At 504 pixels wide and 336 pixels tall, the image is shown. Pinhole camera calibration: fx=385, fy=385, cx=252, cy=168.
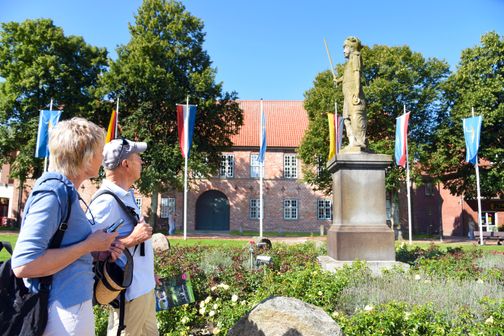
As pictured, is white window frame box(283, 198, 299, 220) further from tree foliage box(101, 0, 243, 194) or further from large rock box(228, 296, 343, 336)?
large rock box(228, 296, 343, 336)

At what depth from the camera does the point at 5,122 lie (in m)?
25.0

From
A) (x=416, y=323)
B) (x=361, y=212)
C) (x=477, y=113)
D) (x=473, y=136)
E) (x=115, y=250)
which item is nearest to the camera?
(x=115, y=250)

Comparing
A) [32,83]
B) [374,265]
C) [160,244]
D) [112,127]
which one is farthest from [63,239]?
[32,83]

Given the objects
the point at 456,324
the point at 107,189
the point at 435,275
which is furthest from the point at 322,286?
the point at 107,189

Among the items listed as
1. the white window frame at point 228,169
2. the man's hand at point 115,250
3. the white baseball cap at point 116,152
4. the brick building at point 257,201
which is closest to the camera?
the man's hand at point 115,250

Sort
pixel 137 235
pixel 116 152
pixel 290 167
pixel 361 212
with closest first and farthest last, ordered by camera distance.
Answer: pixel 137 235
pixel 116 152
pixel 361 212
pixel 290 167

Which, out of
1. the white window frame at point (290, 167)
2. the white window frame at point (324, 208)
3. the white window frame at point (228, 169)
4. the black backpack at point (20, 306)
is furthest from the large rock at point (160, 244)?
the white window frame at point (324, 208)

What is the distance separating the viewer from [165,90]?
23.5 m

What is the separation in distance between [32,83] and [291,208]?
73.6 feet

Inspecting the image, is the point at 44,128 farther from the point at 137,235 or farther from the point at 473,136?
the point at 473,136

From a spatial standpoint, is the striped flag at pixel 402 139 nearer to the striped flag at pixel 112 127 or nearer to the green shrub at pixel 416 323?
the striped flag at pixel 112 127

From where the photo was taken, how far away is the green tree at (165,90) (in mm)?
23250

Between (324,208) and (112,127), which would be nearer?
(112,127)

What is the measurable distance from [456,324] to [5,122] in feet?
92.4
